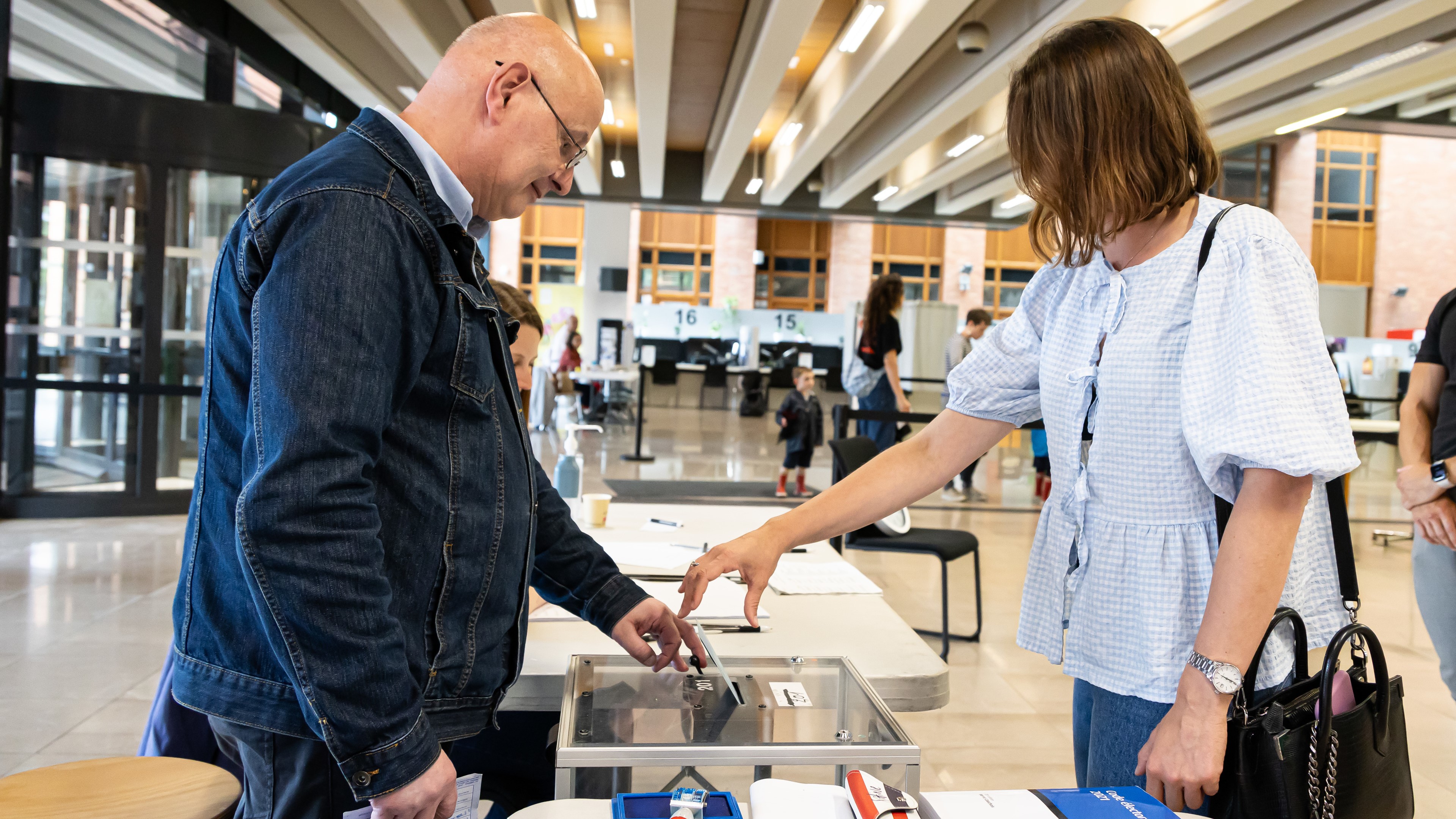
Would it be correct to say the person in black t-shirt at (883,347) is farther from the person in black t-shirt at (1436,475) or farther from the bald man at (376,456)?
the bald man at (376,456)

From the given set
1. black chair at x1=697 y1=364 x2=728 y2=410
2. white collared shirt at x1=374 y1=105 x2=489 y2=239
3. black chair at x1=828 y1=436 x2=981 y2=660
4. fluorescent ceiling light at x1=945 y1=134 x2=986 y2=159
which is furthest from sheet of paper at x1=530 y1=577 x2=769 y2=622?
black chair at x1=697 y1=364 x2=728 y2=410

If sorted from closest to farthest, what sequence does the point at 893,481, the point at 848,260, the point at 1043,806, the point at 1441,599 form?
the point at 1043,806 → the point at 893,481 → the point at 1441,599 → the point at 848,260

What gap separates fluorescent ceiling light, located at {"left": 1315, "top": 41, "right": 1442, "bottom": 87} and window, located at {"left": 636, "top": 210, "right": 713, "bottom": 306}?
1424 cm

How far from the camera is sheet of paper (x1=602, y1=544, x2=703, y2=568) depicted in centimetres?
198

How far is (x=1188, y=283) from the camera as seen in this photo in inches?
39.4

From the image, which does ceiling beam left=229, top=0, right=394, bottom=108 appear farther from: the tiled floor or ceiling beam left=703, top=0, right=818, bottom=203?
the tiled floor

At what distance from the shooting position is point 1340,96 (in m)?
8.45

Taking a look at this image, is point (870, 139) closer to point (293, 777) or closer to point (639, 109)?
point (639, 109)

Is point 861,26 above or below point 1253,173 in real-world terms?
below

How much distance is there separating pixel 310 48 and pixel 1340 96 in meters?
8.87

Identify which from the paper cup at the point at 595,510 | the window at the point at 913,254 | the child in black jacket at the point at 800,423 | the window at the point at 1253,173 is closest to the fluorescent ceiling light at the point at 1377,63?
the child in black jacket at the point at 800,423

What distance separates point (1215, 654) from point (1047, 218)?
530mm

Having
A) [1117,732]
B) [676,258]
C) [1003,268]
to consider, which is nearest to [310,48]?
[1117,732]

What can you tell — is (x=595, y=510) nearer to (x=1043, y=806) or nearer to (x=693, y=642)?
(x=693, y=642)
